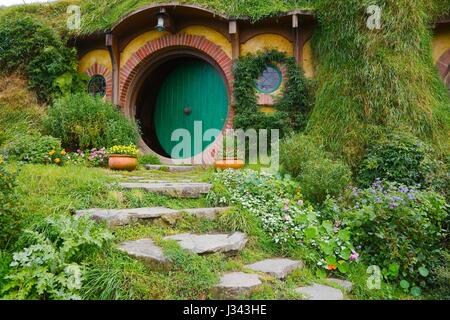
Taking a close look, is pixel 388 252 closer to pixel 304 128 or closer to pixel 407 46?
pixel 304 128

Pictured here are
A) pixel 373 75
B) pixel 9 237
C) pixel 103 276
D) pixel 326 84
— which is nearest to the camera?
pixel 103 276

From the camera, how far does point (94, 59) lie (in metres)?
8.15

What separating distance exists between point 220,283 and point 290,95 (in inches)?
183

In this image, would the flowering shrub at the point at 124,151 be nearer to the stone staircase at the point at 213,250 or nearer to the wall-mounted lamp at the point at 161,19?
the wall-mounted lamp at the point at 161,19

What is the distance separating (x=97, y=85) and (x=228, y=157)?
156 inches

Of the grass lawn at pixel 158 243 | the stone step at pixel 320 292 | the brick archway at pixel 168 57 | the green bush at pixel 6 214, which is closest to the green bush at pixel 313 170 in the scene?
the grass lawn at pixel 158 243

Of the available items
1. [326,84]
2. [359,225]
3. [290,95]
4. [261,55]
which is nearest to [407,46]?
[326,84]

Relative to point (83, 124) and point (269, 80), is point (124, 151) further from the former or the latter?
point (269, 80)

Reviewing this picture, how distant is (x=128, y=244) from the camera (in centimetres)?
295

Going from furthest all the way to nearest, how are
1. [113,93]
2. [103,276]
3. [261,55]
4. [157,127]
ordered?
1. [157,127]
2. [113,93]
3. [261,55]
4. [103,276]

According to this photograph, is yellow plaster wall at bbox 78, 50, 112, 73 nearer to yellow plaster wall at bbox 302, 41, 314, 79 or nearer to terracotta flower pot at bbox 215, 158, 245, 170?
terracotta flower pot at bbox 215, 158, 245, 170

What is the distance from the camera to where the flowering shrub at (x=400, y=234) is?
347 cm

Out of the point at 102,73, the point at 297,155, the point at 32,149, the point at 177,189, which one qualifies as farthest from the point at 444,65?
the point at 32,149

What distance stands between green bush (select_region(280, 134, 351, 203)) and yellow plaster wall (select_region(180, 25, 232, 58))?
9.30 ft
